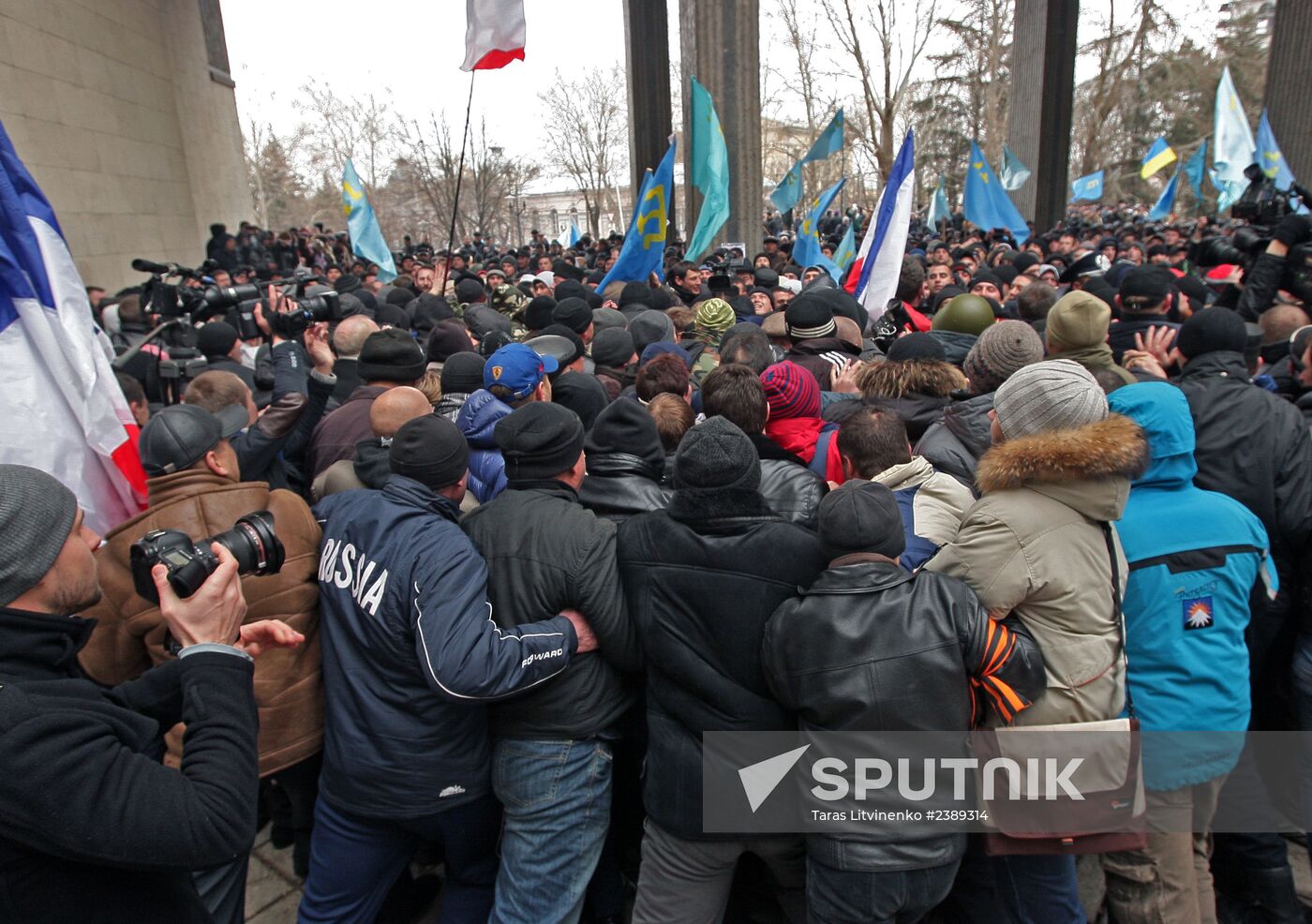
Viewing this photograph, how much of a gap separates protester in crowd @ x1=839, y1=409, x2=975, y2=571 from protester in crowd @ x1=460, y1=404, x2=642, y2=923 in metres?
0.88

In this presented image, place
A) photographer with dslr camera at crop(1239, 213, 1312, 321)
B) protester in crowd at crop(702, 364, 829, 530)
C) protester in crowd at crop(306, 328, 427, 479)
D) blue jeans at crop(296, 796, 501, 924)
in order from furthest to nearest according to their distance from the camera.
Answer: photographer with dslr camera at crop(1239, 213, 1312, 321), protester in crowd at crop(306, 328, 427, 479), protester in crowd at crop(702, 364, 829, 530), blue jeans at crop(296, 796, 501, 924)

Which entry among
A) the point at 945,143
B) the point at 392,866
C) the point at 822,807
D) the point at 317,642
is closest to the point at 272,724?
the point at 317,642

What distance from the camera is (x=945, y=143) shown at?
4812 centimetres

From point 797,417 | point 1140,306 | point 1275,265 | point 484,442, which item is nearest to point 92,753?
point 484,442

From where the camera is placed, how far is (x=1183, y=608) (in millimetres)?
2383

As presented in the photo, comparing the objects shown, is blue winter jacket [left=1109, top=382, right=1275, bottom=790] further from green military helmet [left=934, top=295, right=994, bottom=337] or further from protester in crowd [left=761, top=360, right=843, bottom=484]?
green military helmet [left=934, top=295, right=994, bottom=337]

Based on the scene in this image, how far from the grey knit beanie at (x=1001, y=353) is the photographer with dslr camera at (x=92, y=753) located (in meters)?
3.11

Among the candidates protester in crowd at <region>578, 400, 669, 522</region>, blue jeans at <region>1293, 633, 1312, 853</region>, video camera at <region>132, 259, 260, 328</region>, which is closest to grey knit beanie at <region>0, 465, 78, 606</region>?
protester in crowd at <region>578, 400, 669, 522</region>

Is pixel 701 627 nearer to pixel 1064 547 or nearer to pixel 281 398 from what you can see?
pixel 1064 547

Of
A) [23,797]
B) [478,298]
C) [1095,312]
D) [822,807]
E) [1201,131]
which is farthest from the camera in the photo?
[1201,131]

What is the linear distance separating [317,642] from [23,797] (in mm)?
1264

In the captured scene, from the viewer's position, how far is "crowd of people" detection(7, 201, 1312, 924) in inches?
62.9

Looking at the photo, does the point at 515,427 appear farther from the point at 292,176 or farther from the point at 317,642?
the point at 292,176

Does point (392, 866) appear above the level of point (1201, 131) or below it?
below
